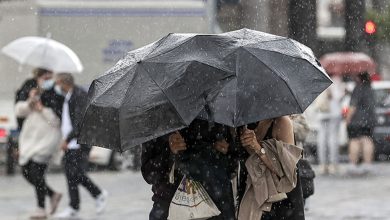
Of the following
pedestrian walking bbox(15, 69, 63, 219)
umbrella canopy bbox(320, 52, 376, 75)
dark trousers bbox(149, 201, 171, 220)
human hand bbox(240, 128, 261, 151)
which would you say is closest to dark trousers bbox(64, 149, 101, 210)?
pedestrian walking bbox(15, 69, 63, 219)

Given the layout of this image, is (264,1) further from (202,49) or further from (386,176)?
(202,49)

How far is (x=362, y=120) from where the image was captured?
650 inches

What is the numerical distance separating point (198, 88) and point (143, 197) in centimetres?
877

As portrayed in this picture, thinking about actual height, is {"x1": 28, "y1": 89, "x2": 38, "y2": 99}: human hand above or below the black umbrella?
below

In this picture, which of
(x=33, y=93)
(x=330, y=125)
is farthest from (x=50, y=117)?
(x=330, y=125)

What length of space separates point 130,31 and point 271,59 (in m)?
14.3

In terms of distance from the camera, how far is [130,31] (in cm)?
2005

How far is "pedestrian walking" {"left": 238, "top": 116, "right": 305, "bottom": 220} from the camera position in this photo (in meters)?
5.97

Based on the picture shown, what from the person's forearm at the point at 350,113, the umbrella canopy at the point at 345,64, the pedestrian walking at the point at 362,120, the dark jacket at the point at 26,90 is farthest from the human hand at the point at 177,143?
the umbrella canopy at the point at 345,64

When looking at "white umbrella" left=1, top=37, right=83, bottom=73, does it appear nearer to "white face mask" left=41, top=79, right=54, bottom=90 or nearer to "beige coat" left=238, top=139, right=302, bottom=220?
"white face mask" left=41, top=79, right=54, bottom=90

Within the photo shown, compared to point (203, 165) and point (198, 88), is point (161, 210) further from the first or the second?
point (198, 88)

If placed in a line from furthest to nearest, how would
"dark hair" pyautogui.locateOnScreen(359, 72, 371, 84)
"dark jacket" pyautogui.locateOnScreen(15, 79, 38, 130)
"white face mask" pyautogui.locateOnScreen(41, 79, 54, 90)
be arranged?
1. "dark hair" pyautogui.locateOnScreen(359, 72, 371, 84)
2. "dark jacket" pyautogui.locateOnScreen(15, 79, 38, 130)
3. "white face mask" pyautogui.locateOnScreen(41, 79, 54, 90)

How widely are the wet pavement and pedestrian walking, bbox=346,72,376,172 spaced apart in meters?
0.41

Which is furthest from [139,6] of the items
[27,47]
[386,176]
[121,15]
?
[27,47]
